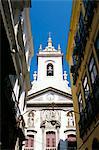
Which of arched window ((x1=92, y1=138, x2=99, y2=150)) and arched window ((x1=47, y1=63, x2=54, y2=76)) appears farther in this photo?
arched window ((x1=47, y1=63, x2=54, y2=76))

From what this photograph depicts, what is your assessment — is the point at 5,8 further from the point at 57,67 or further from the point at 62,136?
the point at 57,67

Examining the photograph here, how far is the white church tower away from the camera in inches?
1017

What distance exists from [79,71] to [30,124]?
15.1 metres

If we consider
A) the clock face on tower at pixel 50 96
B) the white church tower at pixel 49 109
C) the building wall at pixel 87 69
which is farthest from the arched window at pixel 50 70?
the building wall at pixel 87 69

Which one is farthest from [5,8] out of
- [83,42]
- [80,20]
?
[80,20]

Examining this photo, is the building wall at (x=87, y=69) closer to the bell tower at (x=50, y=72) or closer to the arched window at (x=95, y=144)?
the arched window at (x=95, y=144)

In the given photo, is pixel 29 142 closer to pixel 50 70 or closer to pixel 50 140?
pixel 50 140

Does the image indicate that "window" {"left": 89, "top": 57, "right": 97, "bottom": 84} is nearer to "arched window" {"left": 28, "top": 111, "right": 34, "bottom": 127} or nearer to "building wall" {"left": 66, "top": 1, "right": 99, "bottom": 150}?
"building wall" {"left": 66, "top": 1, "right": 99, "bottom": 150}

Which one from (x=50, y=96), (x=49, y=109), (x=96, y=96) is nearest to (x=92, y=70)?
(x=96, y=96)

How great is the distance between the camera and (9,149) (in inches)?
469

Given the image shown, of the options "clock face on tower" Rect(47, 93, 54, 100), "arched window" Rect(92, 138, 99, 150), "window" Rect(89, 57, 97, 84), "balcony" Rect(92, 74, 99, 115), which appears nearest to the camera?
"balcony" Rect(92, 74, 99, 115)

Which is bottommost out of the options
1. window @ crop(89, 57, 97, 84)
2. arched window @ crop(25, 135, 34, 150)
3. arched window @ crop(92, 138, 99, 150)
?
arched window @ crop(92, 138, 99, 150)

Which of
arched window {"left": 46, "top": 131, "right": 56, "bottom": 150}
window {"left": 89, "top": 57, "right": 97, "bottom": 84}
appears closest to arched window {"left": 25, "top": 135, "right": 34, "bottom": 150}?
arched window {"left": 46, "top": 131, "right": 56, "bottom": 150}

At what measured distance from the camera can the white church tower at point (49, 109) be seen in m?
25.8
